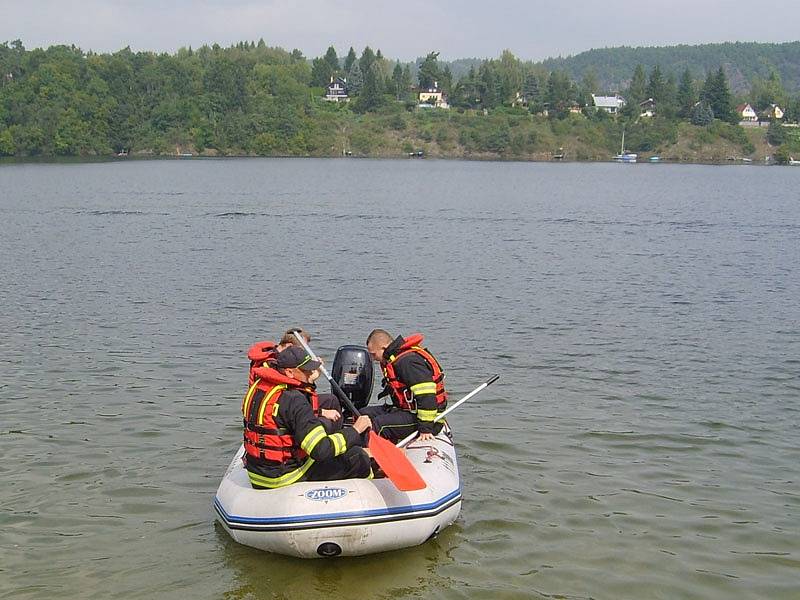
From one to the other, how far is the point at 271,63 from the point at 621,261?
16546cm

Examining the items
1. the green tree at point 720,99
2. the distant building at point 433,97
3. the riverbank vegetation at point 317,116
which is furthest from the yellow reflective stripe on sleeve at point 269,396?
the distant building at point 433,97

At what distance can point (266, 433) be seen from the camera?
752 cm

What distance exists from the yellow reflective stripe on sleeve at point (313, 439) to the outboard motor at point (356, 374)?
259cm

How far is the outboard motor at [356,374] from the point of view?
9.94 metres

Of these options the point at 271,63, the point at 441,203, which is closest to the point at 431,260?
the point at 441,203

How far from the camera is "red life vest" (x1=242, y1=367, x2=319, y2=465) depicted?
738cm

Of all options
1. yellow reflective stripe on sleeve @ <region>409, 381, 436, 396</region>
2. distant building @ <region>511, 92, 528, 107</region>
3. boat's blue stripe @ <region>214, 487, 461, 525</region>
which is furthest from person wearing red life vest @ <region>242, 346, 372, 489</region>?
distant building @ <region>511, 92, 528, 107</region>

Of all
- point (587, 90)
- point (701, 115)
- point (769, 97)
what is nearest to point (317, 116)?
point (587, 90)

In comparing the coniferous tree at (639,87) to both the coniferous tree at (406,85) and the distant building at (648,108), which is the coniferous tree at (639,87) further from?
the coniferous tree at (406,85)

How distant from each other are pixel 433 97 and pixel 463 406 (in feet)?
544

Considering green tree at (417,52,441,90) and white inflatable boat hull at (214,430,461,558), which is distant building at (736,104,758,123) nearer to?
green tree at (417,52,441,90)

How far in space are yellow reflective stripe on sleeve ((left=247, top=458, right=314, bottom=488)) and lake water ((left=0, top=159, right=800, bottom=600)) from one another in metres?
0.65

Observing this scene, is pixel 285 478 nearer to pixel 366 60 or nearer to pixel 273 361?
pixel 273 361

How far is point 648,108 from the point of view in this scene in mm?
167750
